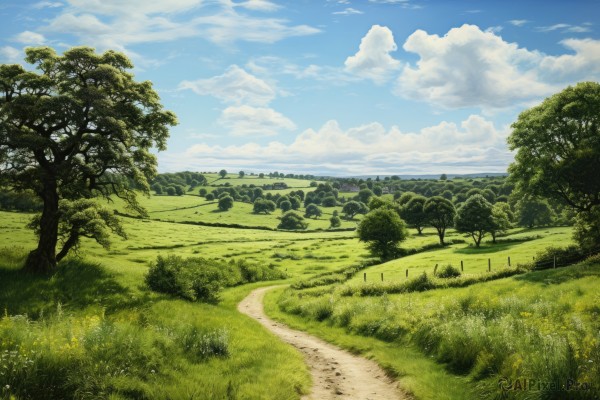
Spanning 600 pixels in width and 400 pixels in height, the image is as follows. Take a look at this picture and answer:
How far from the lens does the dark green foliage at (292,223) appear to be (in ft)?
477

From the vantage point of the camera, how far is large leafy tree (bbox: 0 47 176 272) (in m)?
24.6

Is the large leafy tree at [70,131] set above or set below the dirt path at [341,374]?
above

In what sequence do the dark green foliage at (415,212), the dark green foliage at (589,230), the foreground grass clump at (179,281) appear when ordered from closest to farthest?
the foreground grass clump at (179,281)
the dark green foliage at (589,230)
the dark green foliage at (415,212)

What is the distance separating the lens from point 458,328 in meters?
15.1

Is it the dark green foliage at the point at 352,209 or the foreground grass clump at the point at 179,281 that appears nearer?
the foreground grass clump at the point at 179,281

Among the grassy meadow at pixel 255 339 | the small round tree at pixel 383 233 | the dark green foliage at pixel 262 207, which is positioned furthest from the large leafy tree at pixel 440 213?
the dark green foliage at pixel 262 207

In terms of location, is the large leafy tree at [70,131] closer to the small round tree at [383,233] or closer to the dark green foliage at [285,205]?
the small round tree at [383,233]

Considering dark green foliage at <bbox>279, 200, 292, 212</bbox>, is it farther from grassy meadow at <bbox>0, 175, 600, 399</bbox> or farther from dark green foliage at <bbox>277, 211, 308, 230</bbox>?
grassy meadow at <bbox>0, 175, 600, 399</bbox>

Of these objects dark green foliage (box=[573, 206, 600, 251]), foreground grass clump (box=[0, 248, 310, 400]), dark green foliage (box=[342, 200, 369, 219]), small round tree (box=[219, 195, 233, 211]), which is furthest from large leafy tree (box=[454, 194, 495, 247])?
small round tree (box=[219, 195, 233, 211])

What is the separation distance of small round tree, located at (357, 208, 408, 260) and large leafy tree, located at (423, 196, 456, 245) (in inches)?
779

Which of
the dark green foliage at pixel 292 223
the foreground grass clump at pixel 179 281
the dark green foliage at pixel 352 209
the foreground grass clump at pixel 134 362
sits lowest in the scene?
the dark green foliage at pixel 292 223

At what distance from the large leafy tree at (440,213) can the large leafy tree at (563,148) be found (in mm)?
50402

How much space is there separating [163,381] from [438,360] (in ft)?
33.1

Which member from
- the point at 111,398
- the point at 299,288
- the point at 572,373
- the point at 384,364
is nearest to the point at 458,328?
the point at 384,364
